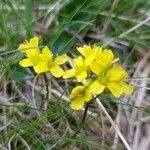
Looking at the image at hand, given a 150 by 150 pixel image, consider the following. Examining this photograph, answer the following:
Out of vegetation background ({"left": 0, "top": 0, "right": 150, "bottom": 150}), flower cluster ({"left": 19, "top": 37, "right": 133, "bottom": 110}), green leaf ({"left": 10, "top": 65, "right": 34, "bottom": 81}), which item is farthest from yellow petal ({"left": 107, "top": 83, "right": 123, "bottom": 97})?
green leaf ({"left": 10, "top": 65, "right": 34, "bottom": 81})

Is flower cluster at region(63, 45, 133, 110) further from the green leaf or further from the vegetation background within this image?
the green leaf

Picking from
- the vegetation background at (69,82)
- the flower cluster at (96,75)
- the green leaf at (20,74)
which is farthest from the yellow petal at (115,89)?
the green leaf at (20,74)

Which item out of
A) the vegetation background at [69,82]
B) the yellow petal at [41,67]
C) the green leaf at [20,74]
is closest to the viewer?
the yellow petal at [41,67]

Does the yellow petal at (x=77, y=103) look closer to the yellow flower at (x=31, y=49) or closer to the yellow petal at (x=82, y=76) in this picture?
the yellow petal at (x=82, y=76)

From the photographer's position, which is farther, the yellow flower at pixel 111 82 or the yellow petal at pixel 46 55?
the yellow petal at pixel 46 55

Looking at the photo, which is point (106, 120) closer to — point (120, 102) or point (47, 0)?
point (120, 102)

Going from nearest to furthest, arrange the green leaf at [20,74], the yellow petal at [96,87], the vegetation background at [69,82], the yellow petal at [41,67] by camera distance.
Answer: the yellow petal at [96,87] → the yellow petal at [41,67] → the vegetation background at [69,82] → the green leaf at [20,74]

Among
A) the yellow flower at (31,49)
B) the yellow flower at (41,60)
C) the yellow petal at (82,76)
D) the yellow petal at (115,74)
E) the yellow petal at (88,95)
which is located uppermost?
the yellow flower at (31,49)

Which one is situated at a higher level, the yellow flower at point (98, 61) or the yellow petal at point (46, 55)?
the yellow petal at point (46, 55)

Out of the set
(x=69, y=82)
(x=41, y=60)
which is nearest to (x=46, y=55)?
(x=41, y=60)
